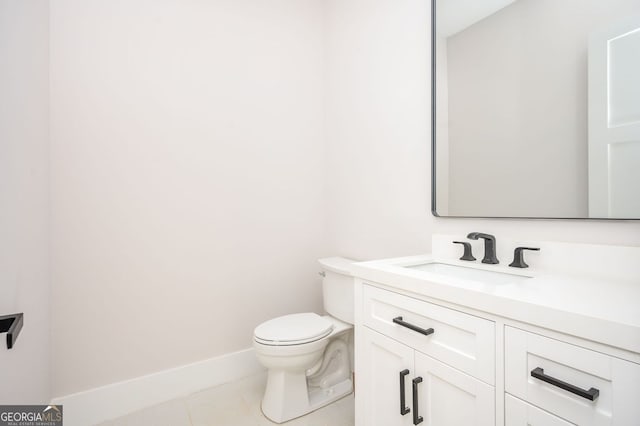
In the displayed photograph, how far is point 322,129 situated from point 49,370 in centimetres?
212

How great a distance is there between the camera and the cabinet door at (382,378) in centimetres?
103

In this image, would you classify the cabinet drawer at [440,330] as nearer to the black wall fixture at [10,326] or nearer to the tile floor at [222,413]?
the tile floor at [222,413]

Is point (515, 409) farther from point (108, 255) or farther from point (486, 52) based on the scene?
point (108, 255)

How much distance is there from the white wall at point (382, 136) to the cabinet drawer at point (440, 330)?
56 cm

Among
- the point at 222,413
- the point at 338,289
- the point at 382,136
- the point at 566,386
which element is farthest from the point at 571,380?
the point at 222,413

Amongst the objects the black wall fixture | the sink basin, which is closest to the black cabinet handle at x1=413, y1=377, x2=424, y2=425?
the sink basin

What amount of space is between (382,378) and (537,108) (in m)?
1.15

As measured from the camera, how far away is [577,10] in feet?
3.47

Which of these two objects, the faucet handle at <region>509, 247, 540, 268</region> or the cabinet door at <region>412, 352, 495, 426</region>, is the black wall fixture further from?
the faucet handle at <region>509, 247, 540, 268</region>

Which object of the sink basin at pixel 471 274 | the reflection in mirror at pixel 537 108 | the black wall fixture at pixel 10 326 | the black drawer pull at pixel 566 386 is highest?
the reflection in mirror at pixel 537 108

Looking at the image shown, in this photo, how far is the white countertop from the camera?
1.99 ft

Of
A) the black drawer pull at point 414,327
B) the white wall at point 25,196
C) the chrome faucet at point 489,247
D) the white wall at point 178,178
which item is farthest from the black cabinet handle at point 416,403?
the white wall at point 178,178

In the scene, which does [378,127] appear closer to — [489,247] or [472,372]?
[489,247]

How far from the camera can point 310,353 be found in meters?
1.57
